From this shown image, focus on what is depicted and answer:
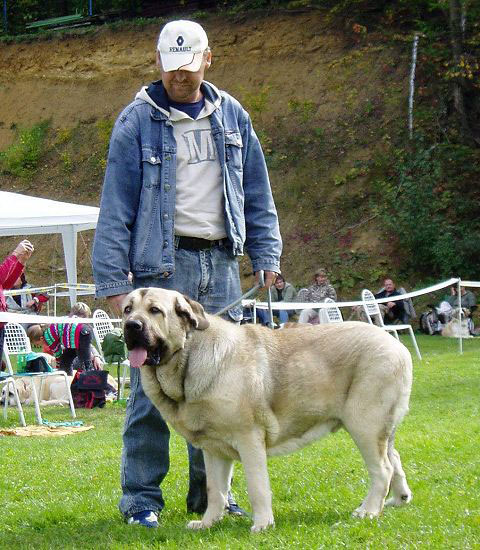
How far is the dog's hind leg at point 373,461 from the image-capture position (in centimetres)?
509

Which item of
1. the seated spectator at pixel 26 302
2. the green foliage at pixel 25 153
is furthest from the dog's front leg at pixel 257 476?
the green foliage at pixel 25 153

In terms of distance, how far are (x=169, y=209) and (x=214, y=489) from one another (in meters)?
1.46

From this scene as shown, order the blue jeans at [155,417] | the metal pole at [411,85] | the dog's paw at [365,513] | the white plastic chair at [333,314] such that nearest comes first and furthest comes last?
the dog's paw at [365,513] → the blue jeans at [155,417] → the white plastic chair at [333,314] → the metal pole at [411,85]

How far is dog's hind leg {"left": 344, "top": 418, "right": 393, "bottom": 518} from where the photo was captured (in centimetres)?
509

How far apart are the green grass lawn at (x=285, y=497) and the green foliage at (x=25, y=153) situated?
23.4 meters

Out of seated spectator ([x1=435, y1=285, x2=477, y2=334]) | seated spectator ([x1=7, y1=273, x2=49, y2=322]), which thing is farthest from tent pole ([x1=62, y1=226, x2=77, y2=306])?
seated spectator ([x1=435, y1=285, x2=477, y2=334])

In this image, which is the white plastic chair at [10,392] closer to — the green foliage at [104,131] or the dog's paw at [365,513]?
the dog's paw at [365,513]

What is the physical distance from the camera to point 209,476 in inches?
205

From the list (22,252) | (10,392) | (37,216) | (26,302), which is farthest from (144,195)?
(26,302)

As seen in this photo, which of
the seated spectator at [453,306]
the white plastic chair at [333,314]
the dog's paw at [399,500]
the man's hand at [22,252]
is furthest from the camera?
the seated spectator at [453,306]

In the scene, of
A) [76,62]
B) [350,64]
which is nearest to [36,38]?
[76,62]

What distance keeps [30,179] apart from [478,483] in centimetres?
2722

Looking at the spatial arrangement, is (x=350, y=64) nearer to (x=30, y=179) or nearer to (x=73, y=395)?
(x=30, y=179)

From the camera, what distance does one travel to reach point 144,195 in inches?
207
